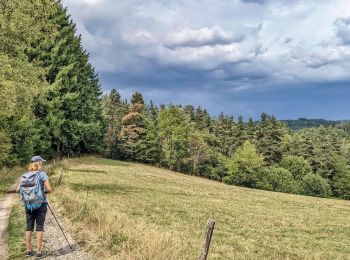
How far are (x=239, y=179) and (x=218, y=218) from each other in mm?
68839

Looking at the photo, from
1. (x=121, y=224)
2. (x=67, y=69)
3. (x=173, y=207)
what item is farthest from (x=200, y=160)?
(x=121, y=224)

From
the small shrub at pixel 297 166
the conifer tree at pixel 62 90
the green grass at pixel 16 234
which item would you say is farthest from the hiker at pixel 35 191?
the small shrub at pixel 297 166

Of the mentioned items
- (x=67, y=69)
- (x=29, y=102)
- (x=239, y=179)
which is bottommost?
(x=239, y=179)

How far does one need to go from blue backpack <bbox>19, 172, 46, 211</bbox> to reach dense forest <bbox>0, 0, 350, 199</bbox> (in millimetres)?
23122

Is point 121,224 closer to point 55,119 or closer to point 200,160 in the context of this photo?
point 55,119

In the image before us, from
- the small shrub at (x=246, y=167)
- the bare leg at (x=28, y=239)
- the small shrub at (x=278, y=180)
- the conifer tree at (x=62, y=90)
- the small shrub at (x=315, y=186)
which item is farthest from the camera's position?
the small shrub at (x=315, y=186)

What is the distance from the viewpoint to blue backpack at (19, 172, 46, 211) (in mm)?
11164

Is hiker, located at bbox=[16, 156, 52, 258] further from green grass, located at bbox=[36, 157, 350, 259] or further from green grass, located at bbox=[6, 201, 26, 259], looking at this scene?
green grass, located at bbox=[36, 157, 350, 259]

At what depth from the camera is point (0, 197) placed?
77.8ft

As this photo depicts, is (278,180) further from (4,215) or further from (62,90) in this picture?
(4,215)

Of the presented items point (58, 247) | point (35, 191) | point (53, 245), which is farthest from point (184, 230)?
point (35, 191)

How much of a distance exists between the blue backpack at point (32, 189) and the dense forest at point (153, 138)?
23122 millimetres

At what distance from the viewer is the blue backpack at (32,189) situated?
1116 centimetres

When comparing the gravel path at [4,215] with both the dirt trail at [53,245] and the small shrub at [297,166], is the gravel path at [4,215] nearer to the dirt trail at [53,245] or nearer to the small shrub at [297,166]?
the dirt trail at [53,245]
